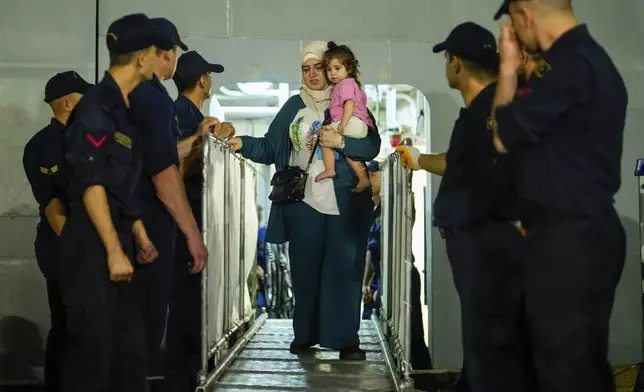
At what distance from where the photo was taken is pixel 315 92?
12.5ft

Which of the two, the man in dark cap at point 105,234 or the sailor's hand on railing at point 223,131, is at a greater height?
the sailor's hand on railing at point 223,131

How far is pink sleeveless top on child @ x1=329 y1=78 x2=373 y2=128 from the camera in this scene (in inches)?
143

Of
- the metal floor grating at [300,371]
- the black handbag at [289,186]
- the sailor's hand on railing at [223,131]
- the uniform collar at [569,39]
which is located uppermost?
the uniform collar at [569,39]

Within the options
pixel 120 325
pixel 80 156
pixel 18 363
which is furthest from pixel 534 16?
pixel 18 363

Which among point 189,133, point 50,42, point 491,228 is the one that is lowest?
point 491,228

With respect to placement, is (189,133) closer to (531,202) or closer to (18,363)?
(531,202)

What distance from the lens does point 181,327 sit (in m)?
3.29

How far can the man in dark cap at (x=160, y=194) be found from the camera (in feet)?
8.71

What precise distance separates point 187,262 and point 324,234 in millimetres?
823

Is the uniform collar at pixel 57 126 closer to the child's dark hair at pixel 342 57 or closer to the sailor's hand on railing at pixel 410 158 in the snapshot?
the child's dark hair at pixel 342 57

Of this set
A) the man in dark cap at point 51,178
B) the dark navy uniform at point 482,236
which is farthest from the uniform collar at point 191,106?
the dark navy uniform at point 482,236

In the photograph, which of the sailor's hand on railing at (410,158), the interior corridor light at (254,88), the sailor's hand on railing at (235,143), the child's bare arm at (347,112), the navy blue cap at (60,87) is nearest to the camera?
the sailor's hand on railing at (410,158)

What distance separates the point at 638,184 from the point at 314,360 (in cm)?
239

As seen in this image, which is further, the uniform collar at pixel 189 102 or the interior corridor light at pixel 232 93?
the interior corridor light at pixel 232 93
